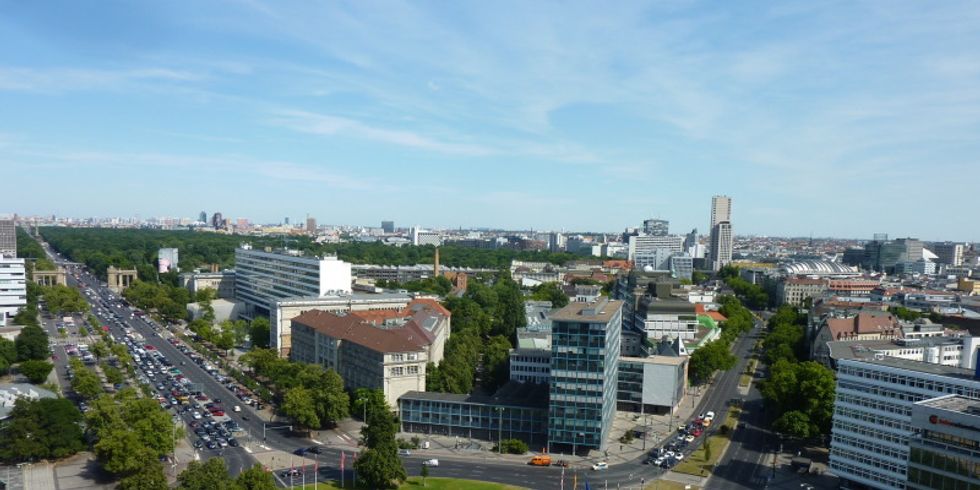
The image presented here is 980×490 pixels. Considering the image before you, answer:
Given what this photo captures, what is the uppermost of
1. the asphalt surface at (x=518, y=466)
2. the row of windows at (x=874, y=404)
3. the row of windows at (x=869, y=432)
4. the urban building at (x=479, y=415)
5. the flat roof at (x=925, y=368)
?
the flat roof at (x=925, y=368)

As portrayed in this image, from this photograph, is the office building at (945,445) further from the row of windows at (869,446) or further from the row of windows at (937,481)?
the row of windows at (869,446)

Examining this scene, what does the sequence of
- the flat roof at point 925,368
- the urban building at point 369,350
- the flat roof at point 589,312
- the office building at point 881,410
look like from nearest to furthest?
the office building at point 881,410, the flat roof at point 925,368, the flat roof at point 589,312, the urban building at point 369,350

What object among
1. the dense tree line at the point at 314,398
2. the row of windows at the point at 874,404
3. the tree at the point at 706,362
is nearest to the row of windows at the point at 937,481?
the row of windows at the point at 874,404

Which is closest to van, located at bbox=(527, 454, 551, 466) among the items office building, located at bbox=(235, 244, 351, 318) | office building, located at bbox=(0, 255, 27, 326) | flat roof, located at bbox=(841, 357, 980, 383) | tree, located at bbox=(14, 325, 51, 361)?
flat roof, located at bbox=(841, 357, 980, 383)

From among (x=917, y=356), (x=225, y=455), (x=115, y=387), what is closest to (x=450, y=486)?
(x=225, y=455)

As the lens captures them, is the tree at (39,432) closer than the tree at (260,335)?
Yes

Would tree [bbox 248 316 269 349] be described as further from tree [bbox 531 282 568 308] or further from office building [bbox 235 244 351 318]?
tree [bbox 531 282 568 308]

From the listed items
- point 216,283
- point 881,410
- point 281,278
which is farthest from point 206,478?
point 216,283
